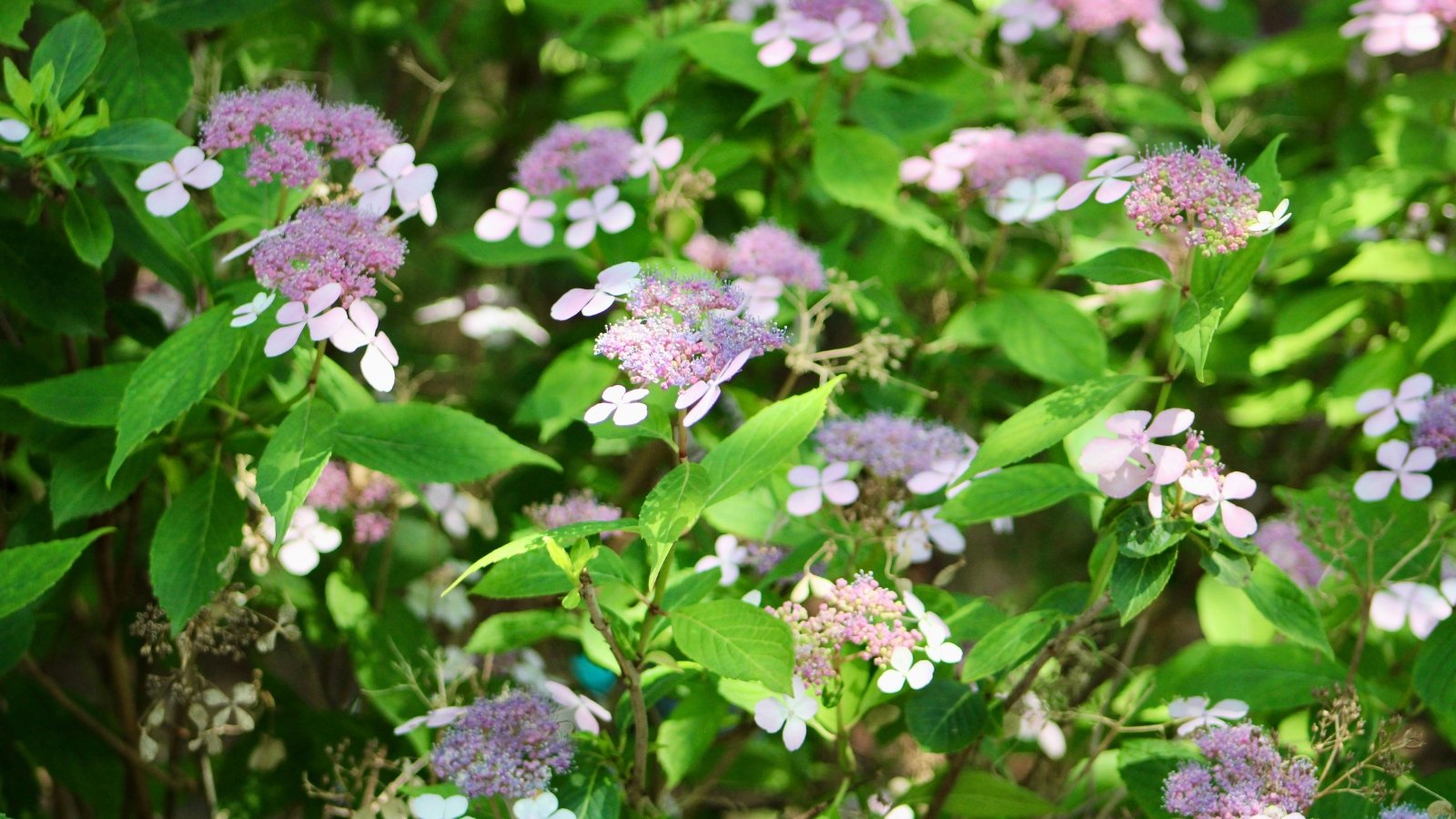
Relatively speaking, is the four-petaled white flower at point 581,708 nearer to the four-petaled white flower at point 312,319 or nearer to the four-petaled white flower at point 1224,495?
the four-petaled white flower at point 312,319

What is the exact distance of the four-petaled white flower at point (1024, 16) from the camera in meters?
1.91

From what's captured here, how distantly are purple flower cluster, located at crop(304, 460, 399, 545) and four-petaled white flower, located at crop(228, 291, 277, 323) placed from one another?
426 millimetres

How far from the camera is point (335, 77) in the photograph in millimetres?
2648

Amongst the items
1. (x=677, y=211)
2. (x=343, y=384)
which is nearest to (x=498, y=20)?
(x=677, y=211)

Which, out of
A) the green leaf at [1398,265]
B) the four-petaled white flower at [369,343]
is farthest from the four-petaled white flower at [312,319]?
the green leaf at [1398,265]

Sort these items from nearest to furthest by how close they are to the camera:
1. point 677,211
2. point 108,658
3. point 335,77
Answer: point 108,658 < point 677,211 < point 335,77

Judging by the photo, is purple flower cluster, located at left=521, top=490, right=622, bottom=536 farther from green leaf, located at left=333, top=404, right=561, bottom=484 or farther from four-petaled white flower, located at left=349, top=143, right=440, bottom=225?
four-petaled white flower, located at left=349, top=143, right=440, bottom=225

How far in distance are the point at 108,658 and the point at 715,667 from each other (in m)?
0.91

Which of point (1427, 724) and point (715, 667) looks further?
point (1427, 724)

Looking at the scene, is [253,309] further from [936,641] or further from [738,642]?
[936,641]

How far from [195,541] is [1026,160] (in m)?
1.04

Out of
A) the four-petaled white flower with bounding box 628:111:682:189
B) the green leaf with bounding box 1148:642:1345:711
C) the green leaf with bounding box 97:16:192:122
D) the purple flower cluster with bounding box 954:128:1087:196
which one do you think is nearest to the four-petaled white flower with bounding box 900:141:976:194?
the purple flower cluster with bounding box 954:128:1087:196

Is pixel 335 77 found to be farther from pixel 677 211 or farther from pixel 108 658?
pixel 108 658

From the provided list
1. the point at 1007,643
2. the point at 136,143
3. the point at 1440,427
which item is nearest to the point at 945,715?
the point at 1007,643
